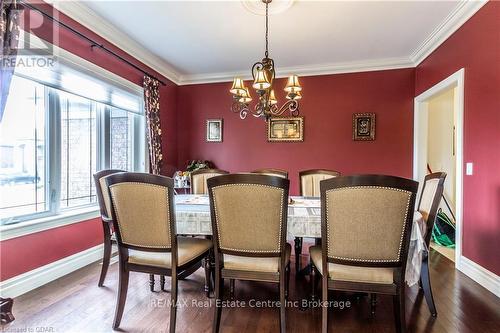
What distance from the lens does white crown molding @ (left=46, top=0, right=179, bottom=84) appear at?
2.38m

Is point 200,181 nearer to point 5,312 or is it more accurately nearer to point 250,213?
point 250,213

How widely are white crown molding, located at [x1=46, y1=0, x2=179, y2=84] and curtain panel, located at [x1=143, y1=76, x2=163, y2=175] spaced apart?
290 millimetres

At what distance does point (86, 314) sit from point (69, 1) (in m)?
2.66

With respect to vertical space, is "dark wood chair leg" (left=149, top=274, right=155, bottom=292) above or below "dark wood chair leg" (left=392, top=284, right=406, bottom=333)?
below

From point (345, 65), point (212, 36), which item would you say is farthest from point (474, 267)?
point (212, 36)

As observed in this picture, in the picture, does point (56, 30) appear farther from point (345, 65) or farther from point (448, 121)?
point (448, 121)

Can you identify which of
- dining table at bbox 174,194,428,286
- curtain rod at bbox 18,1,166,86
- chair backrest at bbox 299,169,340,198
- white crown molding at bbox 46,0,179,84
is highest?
white crown molding at bbox 46,0,179,84

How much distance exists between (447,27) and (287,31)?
1693 millimetres

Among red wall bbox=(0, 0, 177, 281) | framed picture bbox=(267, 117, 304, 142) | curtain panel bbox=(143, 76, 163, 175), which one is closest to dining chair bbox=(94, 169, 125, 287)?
red wall bbox=(0, 0, 177, 281)

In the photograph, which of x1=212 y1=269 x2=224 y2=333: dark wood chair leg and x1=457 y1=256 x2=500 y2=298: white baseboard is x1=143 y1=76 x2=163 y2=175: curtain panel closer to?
x1=212 y1=269 x2=224 y2=333: dark wood chair leg

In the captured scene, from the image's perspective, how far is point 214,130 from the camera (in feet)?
14.6

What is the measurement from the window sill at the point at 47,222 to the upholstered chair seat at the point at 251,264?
178 cm

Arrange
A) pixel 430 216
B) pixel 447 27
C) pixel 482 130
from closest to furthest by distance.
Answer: pixel 430 216
pixel 482 130
pixel 447 27

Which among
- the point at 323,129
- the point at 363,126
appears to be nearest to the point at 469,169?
the point at 363,126
